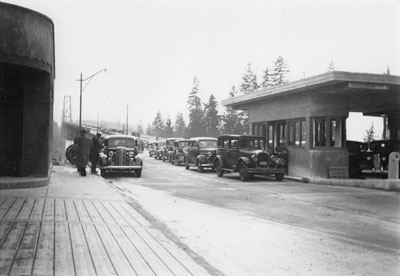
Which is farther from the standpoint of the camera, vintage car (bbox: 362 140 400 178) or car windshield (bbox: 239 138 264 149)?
vintage car (bbox: 362 140 400 178)

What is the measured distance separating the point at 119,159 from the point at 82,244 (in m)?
13.9

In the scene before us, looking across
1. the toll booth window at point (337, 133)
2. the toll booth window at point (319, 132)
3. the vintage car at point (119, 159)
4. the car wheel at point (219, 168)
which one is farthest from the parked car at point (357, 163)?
the vintage car at point (119, 159)

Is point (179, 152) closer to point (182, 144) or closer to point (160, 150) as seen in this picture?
point (182, 144)

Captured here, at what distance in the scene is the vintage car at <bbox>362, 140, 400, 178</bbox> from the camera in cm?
2138

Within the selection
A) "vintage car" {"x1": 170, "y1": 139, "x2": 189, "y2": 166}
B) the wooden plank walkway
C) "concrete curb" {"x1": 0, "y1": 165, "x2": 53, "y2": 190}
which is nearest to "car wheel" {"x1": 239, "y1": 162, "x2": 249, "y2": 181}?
"concrete curb" {"x1": 0, "y1": 165, "x2": 53, "y2": 190}

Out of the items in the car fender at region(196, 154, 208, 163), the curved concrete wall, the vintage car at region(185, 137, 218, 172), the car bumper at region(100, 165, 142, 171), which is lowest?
the car bumper at region(100, 165, 142, 171)

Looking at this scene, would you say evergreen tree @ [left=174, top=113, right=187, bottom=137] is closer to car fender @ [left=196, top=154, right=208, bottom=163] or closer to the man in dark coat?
car fender @ [left=196, top=154, right=208, bottom=163]

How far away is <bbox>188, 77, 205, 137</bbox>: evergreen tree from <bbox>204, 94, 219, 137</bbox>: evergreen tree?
1335 millimetres

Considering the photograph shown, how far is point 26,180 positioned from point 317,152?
41.0 ft

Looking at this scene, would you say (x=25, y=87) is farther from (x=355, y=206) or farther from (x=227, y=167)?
(x=227, y=167)

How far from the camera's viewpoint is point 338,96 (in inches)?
746

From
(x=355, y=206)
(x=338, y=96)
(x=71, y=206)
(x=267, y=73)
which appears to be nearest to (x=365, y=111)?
(x=338, y=96)

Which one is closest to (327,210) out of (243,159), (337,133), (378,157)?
(243,159)

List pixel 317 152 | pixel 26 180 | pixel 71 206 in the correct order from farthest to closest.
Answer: pixel 317 152 < pixel 26 180 < pixel 71 206
